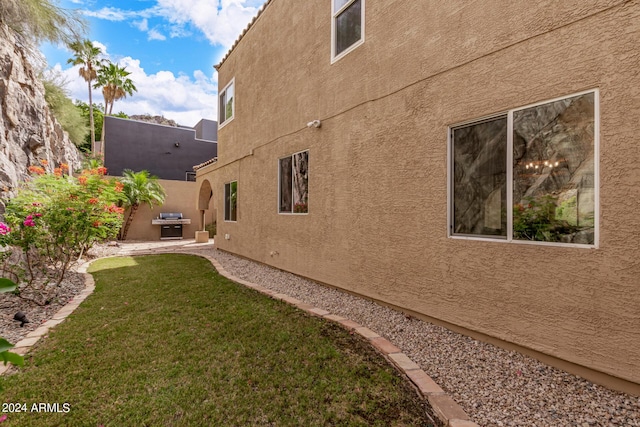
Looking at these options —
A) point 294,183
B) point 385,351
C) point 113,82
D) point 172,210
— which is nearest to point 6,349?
point 385,351

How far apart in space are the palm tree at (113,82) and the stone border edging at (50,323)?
24616 millimetres

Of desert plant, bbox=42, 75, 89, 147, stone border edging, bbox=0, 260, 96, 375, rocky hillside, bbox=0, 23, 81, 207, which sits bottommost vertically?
stone border edging, bbox=0, 260, 96, 375

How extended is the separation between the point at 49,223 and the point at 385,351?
6.78 metres

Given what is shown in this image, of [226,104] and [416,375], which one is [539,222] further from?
[226,104]

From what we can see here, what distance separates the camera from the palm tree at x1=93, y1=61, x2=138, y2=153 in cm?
2580

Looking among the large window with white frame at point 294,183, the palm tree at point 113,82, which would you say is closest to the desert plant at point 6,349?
the large window with white frame at point 294,183

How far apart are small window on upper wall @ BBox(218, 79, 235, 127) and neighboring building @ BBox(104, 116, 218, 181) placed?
43.7ft

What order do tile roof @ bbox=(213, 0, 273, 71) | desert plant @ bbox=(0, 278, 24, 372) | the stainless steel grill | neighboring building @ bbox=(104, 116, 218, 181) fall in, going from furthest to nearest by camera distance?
neighboring building @ bbox=(104, 116, 218, 181)
the stainless steel grill
tile roof @ bbox=(213, 0, 273, 71)
desert plant @ bbox=(0, 278, 24, 372)

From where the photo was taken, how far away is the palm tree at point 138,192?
15953mm

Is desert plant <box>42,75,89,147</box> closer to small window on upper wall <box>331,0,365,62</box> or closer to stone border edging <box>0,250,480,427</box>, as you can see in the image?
stone border edging <box>0,250,480,427</box>

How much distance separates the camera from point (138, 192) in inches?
634

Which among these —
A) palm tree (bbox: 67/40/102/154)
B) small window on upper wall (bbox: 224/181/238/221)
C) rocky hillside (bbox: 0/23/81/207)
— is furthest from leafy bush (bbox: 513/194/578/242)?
palm tree (bbox: 67/40/102/154)

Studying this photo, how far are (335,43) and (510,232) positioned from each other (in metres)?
4.98

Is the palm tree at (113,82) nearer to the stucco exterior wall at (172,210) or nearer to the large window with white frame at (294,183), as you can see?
the stucco exterior wall at (172,210)
